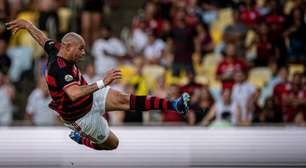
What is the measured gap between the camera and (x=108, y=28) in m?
18.0

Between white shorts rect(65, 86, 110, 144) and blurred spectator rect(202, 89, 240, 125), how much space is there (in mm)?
4534

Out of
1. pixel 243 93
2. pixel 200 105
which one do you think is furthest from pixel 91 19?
pixel 243 93

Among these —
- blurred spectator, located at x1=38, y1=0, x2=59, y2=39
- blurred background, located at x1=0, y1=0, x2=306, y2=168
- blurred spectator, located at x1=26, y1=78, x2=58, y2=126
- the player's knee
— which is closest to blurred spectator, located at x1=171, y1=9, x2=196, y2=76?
blurred background, located at x1=0, y1=0, x2=306, y2=168

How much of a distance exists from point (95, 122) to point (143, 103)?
2.41ft

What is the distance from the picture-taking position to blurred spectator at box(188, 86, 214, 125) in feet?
51.6

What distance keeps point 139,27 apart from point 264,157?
6883mm

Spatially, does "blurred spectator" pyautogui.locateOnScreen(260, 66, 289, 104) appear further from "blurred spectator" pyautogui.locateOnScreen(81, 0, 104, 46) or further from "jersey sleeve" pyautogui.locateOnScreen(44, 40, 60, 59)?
"jersey sleeve" pyautogui.locateOnScreen(44, 40, 60, 59)

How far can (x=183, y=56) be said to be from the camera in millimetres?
17531

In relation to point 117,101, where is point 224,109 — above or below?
below

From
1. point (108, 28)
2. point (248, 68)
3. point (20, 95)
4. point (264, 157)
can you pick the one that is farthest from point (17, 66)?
point (264, 157)

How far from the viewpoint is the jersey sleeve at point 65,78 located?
10.5m

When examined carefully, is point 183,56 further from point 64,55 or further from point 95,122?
point 64,55

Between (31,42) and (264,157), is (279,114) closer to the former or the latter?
(264,157)

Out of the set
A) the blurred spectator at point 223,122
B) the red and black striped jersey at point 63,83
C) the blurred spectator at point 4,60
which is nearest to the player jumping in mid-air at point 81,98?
the red and black striped jersey at point 63,83
